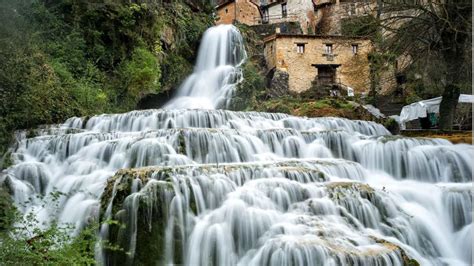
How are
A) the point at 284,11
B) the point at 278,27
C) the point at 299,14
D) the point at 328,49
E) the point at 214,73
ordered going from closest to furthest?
the point at 214,73 < the point at 328,49 < the point at 278,27 < the point at 299,14 < the point at 284,11

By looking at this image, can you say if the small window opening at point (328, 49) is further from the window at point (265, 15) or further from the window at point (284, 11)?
the window at point (265, 15)

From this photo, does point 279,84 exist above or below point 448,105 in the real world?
above

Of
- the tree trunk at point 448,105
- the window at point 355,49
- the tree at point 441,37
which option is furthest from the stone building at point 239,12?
the tree trunk at point 448,105

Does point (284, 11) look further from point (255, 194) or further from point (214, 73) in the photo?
point (255, 194)

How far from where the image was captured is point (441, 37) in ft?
40.3

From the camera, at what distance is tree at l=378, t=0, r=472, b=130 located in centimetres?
1141

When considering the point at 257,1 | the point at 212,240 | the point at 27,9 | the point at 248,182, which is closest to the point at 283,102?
the point at 27,9

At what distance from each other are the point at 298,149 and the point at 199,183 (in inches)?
186

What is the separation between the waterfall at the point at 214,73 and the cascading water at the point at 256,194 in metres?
10.4

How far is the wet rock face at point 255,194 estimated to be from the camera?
6617 millimetres

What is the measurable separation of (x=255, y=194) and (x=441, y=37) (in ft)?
27.8

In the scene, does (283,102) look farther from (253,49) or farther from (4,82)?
(4,82)

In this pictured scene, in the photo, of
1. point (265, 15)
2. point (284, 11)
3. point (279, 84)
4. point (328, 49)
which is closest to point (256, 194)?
point (279, 84)

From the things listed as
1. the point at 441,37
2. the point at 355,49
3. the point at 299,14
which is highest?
the point at 299,14
